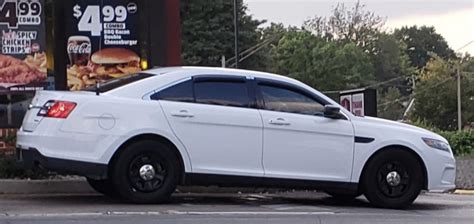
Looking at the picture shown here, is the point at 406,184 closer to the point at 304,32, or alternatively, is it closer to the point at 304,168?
the point at 304,168

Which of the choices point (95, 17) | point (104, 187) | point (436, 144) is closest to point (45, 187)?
point (104, 187)

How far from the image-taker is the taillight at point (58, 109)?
9172 mm

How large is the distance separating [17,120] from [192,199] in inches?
162

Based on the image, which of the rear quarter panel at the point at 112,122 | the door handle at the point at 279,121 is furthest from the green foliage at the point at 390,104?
the rear quarter panel at the point at 112,122

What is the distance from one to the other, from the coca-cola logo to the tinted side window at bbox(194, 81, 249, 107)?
4223 mm

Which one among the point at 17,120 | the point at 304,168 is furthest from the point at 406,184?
the point at 17,120

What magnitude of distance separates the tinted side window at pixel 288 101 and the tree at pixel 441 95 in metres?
54.2

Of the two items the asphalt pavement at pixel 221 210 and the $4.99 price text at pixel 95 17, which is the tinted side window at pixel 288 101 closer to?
the asphalt pavement at pixel 221 210

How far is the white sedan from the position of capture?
30.2 ft

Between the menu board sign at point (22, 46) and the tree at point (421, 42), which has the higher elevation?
the tree at point (421, 42)

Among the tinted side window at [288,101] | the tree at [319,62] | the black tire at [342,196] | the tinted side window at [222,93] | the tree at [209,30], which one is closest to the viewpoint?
the tinted side window at [222,93]

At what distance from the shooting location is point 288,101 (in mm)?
10195

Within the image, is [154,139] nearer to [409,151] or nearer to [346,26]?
[409,151]

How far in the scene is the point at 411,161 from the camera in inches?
411
